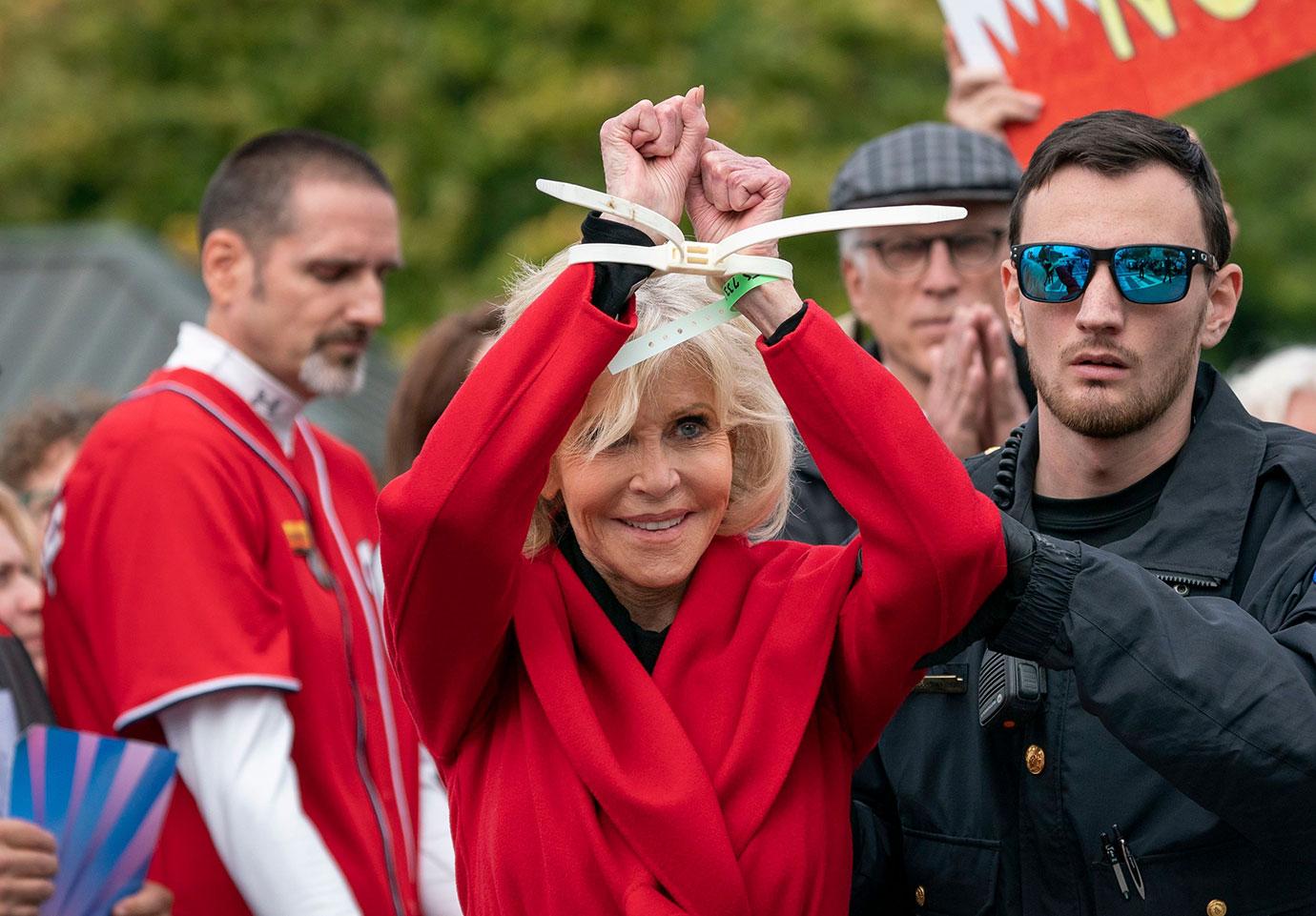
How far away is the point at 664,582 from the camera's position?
2709 mm

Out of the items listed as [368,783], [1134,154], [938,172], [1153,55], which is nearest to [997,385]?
[938,172]

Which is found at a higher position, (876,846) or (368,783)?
(876,846)

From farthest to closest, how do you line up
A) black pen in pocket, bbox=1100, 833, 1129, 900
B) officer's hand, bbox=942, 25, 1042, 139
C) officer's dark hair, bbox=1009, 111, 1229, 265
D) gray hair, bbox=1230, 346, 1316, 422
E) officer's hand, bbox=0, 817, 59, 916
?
gray hair, bbox=1230, 346, 1316, 422, officer's hand, bbox=942, 25, 1042, 139, officer's hand, bbox=0, 817, 59, 916, officer's dark hair, bbox=1009, 111, 1229, 265, black pen in pocket, bbox=1100, 833, 1129, 900

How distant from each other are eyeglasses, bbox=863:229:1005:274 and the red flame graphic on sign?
0.44 meters

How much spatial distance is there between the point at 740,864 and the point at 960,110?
271cm

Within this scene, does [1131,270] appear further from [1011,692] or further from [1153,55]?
[1153,55]

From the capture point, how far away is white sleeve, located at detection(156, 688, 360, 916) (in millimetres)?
3611

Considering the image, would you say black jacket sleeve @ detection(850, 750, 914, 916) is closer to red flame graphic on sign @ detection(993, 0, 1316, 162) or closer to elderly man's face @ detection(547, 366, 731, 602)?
elderly man's face @ detection(547, 366, 731, 602)

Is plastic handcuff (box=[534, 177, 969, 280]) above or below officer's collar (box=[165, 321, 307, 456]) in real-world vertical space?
above

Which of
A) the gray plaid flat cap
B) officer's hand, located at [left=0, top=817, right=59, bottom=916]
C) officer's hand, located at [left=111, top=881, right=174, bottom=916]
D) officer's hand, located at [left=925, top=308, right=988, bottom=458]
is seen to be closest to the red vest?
officer's hand, located at [left=111, top=881, right=174, bottom=916]

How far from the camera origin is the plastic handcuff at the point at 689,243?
8.04 feet

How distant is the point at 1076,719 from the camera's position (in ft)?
9.12

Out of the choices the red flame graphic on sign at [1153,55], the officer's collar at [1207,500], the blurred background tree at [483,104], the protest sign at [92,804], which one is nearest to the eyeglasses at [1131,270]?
the officer's collar at [1207,500]

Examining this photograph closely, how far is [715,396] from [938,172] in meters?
2.13
